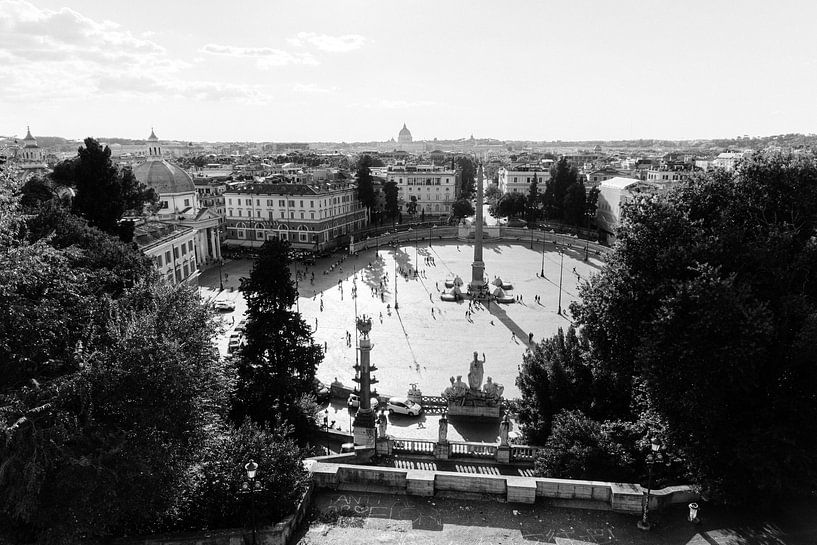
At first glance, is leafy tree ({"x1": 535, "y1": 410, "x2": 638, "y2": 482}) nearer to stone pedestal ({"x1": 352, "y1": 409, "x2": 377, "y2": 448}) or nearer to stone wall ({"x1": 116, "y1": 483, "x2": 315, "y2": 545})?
stone pedestal ({"x1": 352, "y1": 409, "x2": 377, "y2": 448})

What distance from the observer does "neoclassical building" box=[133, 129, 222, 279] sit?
6172cm

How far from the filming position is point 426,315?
1753 inches

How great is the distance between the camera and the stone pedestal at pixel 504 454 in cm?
1994

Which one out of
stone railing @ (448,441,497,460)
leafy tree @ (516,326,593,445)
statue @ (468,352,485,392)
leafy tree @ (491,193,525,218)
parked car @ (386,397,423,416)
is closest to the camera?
stone railing @ (448,441,497,460)

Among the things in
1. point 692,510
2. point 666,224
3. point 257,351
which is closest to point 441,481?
point 692,510

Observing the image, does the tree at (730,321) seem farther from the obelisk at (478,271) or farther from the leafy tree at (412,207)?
the leafy tree at (412,207)

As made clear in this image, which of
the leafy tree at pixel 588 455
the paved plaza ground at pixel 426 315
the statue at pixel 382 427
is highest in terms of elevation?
the leafy tree at pixel 588 455

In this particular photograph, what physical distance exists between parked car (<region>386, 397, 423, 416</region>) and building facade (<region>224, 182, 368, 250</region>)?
4606 centimetres

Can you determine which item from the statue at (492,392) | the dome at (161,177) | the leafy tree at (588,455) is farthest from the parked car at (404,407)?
the dome at (161,177)

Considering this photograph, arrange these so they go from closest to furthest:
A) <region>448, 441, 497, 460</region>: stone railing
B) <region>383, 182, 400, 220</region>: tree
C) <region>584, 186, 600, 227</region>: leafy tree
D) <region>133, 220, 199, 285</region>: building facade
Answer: <region>448, 441, 497, 460</region>: stone railing
<region>133, 220, 199, 285</region>: building facade
<region>584, 186, 600, 227</region>: leafy tree
<region>383, 182, 400, 220</region>: tree

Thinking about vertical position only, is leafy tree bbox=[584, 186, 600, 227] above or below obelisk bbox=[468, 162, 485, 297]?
above

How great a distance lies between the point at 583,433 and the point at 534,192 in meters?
73.4

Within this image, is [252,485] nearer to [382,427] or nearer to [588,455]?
[382,427]

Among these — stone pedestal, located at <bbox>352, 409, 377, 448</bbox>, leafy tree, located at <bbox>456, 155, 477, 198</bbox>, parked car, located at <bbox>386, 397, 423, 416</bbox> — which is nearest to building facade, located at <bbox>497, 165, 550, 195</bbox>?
leafy tree, located at <bbox>456, 155, 477, 198</bbox>
